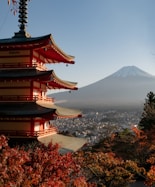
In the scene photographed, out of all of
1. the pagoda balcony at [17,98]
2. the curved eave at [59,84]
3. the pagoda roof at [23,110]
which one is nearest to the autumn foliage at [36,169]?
the pagoda roof at [23,110]

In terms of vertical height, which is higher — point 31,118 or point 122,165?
point 31,118

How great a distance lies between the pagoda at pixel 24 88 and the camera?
15.9m

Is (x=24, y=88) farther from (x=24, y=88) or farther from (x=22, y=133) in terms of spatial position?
(x=22, y=133)

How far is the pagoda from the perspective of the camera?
15.9 m

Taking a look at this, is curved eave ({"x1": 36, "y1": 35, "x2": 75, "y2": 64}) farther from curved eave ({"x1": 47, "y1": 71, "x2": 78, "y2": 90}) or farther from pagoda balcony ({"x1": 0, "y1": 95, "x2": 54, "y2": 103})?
pagoda balcony ({"x1": 0, "y1": 95, "x2": 54, "y2": 103})

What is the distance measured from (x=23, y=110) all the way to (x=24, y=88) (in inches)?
52.4

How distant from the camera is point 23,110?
15930 mm

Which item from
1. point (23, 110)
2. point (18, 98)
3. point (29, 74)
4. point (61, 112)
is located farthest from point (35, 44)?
point (61, 112)

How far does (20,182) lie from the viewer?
34.8 ft

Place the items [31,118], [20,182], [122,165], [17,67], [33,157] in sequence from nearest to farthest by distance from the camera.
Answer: [20,182]
[33,157]
[31,118]
[17,67]
[122,165]

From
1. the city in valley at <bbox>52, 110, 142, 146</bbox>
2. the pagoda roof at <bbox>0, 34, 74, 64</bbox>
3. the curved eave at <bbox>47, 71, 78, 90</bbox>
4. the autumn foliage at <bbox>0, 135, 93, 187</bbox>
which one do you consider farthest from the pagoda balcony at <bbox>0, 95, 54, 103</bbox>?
the city in valley at <bbox>52, 110, 142, 146</bbox>

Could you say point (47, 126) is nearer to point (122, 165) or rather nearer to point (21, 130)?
point (21, 130)

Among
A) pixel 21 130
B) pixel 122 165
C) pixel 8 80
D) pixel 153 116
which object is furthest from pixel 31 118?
pixel 153 116

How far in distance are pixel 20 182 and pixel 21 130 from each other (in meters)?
5.62
